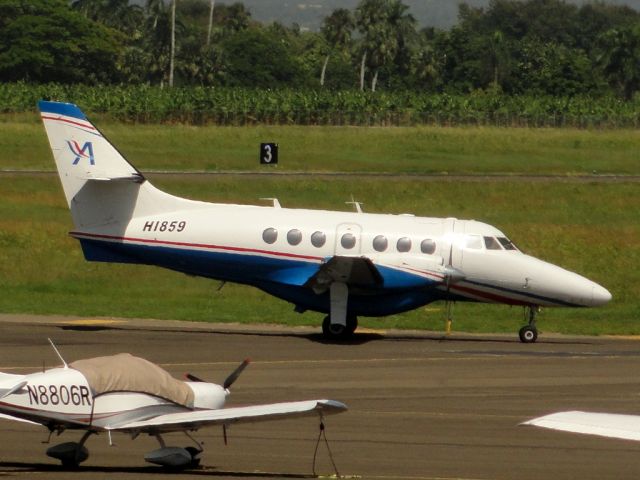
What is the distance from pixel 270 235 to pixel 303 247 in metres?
0.79

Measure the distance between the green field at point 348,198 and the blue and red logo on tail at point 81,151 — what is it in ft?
16.9

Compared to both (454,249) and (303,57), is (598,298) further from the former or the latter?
(303,57)

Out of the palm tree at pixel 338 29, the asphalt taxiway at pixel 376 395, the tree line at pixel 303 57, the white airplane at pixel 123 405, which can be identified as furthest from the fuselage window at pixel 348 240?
the palm tree at pixel 338 29

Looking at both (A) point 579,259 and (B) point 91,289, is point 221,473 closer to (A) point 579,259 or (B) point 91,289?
(B) point 91,289

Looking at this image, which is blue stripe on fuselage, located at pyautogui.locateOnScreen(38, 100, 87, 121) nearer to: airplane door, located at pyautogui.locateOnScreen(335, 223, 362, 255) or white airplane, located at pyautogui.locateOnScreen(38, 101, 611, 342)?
white airplane, located at pyautogui.locateOnScreen(38, 101, 611, 342)

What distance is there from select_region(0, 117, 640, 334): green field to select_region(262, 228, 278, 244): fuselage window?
157 inches

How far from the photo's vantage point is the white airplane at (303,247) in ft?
108

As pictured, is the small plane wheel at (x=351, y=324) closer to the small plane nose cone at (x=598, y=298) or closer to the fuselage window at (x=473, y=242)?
the fuselage window at (x=473, y=242)

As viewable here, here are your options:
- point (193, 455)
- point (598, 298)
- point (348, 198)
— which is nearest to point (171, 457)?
point (193, 455)

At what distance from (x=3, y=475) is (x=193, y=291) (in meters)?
25.0

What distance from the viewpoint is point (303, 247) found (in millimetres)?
33125

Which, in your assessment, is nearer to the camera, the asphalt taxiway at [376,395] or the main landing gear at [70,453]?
the main landing gear at [70,453]

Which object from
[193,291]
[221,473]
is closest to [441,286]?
[193,291]

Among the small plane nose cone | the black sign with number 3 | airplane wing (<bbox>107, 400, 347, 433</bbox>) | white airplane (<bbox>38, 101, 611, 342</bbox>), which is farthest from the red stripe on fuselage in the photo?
the black sign with number 3
